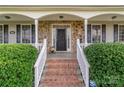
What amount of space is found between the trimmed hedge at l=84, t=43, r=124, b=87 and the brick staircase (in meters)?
1.10

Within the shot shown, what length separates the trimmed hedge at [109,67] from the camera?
366 inches

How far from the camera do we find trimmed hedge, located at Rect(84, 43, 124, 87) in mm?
9289

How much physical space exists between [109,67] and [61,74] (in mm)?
2877

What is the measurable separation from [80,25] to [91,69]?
27.9ft

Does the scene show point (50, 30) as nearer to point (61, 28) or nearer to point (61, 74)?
point (61, 28)

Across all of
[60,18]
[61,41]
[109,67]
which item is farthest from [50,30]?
[109,67]

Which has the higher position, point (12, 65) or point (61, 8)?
point (61, 8)

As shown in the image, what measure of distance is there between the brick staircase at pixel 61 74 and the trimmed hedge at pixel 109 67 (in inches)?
43.1

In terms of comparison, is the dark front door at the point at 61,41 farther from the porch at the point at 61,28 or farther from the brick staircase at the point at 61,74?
the brick staircase at the point at 61,74

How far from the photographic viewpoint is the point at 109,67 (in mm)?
9500

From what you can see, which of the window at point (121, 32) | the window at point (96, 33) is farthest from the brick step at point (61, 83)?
the window at point (121, 32)

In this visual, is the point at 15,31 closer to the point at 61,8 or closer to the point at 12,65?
the point at 61,8
